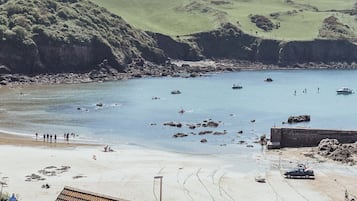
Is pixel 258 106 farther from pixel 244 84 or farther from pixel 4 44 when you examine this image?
pixel 4 44

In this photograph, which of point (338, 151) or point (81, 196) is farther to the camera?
point (338, 151)

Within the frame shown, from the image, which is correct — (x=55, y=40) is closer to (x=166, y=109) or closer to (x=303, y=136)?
(x=166, y=109)

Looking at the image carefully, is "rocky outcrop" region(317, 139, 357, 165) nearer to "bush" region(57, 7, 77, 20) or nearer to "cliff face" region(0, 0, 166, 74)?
"cliff face" region(0, 0, 166, 74)

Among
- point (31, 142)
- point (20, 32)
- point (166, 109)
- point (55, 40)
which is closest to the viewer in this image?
point (31, 142)

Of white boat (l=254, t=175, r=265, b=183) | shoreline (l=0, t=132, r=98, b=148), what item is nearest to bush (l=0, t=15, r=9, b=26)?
shoreline (l=0, t=132, r=98, b=148)

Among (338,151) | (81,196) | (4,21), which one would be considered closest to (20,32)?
(4,21)

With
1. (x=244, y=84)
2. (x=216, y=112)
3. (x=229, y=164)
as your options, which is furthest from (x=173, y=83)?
(x=229, y=164)

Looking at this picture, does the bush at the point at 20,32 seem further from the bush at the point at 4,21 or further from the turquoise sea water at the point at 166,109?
the turquoise sea water at the point at 166,109

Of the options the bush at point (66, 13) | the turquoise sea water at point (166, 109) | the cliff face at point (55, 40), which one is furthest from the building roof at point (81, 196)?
the bush at point (66, 13)

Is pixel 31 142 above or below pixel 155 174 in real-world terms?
above
